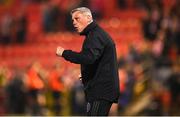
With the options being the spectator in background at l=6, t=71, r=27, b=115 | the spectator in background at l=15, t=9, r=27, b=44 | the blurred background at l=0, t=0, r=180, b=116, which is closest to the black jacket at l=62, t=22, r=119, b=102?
the blurred background at l=0, t=0, r=180, b=116

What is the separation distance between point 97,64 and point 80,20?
20.4 inches

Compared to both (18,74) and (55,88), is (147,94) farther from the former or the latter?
(18,74)

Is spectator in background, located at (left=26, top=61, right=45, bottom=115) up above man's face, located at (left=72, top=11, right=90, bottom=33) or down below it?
below

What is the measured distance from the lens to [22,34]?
80.6ft

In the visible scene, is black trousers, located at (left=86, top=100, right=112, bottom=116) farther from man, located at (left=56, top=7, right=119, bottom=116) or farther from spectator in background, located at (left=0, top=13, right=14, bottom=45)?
spectator in background, located at (left=0, top=13, right=14, bottom=45)

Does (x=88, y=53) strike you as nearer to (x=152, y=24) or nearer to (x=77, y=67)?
(x=152, y=24)

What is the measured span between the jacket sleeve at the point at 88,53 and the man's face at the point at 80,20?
0.18 meters

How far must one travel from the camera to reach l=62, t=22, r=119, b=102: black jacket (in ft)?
29.0

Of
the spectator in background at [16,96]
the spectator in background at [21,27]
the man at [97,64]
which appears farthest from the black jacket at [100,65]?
the spectator in background at [21,27]

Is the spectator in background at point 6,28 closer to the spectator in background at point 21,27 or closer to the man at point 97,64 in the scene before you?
the spectator in background at point 21,27

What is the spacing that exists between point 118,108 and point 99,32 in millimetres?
8351

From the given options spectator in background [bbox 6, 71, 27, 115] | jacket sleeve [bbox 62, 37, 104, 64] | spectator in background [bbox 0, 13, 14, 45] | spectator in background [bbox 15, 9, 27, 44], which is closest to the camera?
jacket sleeve [bbox 62, 37, 104, 64]

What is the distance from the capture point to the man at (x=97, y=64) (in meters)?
8.85

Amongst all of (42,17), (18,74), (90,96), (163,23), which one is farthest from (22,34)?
(90,96)
